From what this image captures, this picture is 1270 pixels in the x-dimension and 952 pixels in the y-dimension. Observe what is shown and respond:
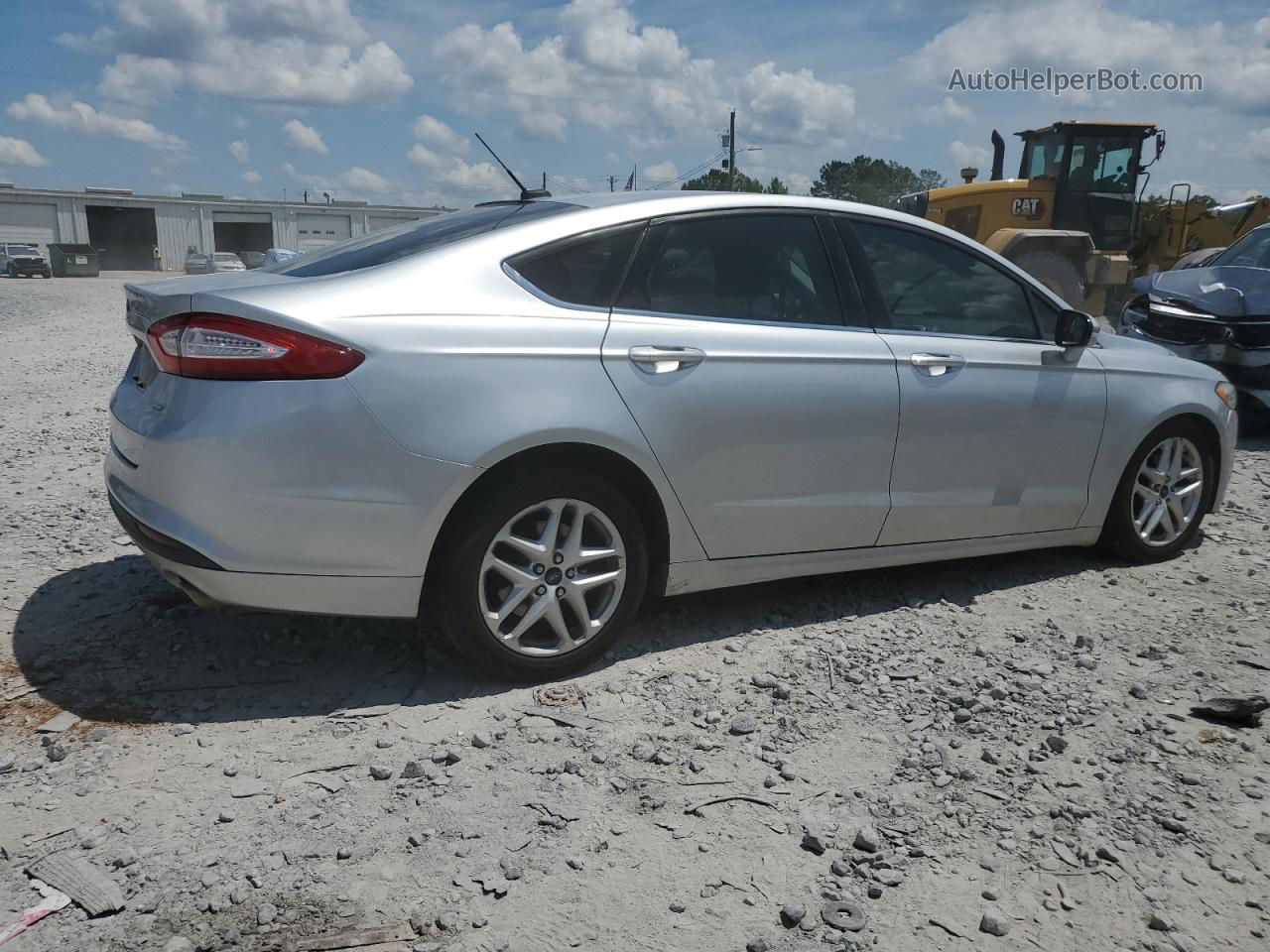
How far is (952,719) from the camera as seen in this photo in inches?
134

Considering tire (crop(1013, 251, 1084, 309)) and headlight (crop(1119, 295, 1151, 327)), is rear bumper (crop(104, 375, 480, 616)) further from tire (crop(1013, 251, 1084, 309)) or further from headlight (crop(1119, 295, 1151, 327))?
tire (crop(1013, 251, 1084, 309))

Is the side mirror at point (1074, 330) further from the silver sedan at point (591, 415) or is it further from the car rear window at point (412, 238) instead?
the car rear window at point (412, 238)

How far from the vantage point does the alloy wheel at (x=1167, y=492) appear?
16.6 ft

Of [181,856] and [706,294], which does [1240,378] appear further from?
[181,856]

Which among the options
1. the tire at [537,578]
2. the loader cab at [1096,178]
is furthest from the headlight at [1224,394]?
the loader cab at [1096,178]

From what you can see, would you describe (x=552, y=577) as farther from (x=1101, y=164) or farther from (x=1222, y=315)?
(x=1101, y=164)

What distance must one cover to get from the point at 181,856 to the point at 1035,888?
2090 millimetres

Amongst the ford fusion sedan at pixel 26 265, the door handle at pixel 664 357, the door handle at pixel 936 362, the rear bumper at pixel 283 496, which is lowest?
the ford fusion sedan at pixel 26 265

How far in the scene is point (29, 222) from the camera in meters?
65.1

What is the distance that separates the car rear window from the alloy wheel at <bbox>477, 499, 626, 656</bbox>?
997mm

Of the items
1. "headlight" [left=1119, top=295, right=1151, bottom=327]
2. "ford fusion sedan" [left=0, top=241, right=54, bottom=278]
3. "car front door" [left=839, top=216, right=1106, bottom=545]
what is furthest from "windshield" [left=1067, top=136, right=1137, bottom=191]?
"ford fusion sedan" [left=0, top=241, right=54, bottom=278]

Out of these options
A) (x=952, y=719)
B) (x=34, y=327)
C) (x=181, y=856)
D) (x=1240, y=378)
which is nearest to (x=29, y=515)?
(x=181, y=856)

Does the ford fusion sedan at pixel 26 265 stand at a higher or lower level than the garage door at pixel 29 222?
lower

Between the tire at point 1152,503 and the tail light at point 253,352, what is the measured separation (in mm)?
3693
